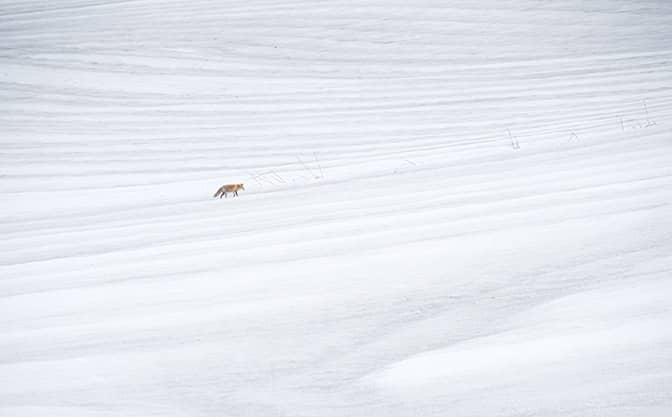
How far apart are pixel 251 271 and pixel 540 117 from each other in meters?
2.44

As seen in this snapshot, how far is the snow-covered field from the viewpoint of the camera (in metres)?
1.33

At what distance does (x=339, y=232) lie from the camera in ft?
6.93

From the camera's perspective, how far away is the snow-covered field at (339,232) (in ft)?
4.36

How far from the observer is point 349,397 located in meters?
1.28

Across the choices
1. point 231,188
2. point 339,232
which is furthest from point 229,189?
point 339,232

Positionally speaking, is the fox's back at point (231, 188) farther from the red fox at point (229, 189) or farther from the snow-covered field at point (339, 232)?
the snow-covered field at point (339, 232)

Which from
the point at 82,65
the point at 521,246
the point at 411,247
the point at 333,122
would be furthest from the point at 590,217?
the point at 82,65

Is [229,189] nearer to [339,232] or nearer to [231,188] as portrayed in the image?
[231,188]

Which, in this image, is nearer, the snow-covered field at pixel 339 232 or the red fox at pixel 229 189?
the snow-covered field at pixel 339 232

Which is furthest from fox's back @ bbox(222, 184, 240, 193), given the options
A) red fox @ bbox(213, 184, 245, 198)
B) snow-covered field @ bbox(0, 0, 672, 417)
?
snow-covered field @ bbox(0, 0, 672, 417)

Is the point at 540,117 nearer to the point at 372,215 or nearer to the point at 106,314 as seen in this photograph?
the point at 372,215

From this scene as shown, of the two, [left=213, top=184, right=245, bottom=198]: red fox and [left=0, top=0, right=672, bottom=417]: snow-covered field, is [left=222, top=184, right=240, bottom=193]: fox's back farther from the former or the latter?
[left=0, top=0, right=672, bottom=417]: snow-covered field

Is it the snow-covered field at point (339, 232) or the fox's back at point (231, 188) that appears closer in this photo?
the snow-covered field at point (339, 232)

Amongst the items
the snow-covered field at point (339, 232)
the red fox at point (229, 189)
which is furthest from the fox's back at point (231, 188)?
the snow-covered field at point (339, 232)
